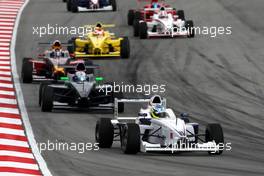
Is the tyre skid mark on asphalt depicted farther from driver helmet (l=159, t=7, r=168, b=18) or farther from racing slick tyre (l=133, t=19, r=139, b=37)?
driver helmet (l=159, t=7, r=168, b=18)

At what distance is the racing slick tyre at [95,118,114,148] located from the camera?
1131 inches

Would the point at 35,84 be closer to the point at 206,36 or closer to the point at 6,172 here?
the point at 206,36

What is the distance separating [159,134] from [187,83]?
12.3 metres

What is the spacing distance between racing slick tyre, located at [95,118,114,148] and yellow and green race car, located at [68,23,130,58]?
16.9 meters

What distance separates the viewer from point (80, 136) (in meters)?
31.2

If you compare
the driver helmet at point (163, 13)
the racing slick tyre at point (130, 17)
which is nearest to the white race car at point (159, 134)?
the driver helmet at point (163, 13)

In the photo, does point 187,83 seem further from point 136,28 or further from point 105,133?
point 105,133

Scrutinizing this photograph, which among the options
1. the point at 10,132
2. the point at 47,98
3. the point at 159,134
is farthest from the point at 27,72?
the point at 159,134

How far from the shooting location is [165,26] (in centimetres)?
5025

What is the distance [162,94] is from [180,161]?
11845 mm

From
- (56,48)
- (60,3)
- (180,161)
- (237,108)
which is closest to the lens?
(180,161)

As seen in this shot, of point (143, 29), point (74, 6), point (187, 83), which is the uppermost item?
point (74, 6)

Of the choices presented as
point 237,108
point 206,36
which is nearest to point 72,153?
point 237,108

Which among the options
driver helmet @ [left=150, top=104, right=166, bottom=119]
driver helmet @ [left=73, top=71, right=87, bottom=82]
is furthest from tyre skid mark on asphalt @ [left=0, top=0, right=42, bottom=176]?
driver helmet @ [left=150, top=104, right=166, bottom=119]
